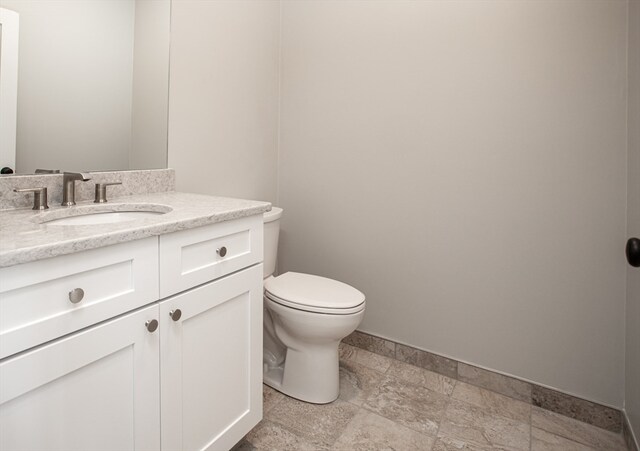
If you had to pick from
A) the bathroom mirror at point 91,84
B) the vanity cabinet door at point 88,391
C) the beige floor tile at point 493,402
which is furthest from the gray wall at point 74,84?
the beige floor tile at point 493,402

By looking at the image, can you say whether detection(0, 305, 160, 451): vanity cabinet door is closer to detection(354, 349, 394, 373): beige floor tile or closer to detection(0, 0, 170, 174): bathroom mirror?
detection(0, 0, 170, 174): bathroom mirror

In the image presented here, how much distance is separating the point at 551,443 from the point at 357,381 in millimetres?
814

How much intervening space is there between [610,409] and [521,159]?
1078 millimetres

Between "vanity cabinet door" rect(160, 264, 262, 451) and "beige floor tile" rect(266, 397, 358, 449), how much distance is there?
234mm

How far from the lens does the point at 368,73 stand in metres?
2.05

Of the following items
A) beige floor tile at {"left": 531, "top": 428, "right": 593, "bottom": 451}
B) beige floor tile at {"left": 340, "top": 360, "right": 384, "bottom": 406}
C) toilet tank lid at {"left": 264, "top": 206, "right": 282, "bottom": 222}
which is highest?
toilet tank lid at {"left": 264, "top": 206, "right": 282, "bottom": 222}

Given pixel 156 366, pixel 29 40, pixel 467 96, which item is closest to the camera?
pixel 156 366

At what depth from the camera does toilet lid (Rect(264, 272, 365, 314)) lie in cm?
163

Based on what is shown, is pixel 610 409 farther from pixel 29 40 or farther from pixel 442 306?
pixel 29 40

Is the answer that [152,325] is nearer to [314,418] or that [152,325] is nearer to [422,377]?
[314,418]

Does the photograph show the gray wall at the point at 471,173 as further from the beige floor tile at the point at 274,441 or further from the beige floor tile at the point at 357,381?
the beige floor tile at the point at 274,441

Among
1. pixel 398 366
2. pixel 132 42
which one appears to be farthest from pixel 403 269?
pixel 132 42

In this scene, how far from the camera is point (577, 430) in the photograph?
163 cm

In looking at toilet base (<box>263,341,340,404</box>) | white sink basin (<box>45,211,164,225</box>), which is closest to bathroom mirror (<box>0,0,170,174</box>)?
white sink basin (<box>45,211,164,225</box>)
